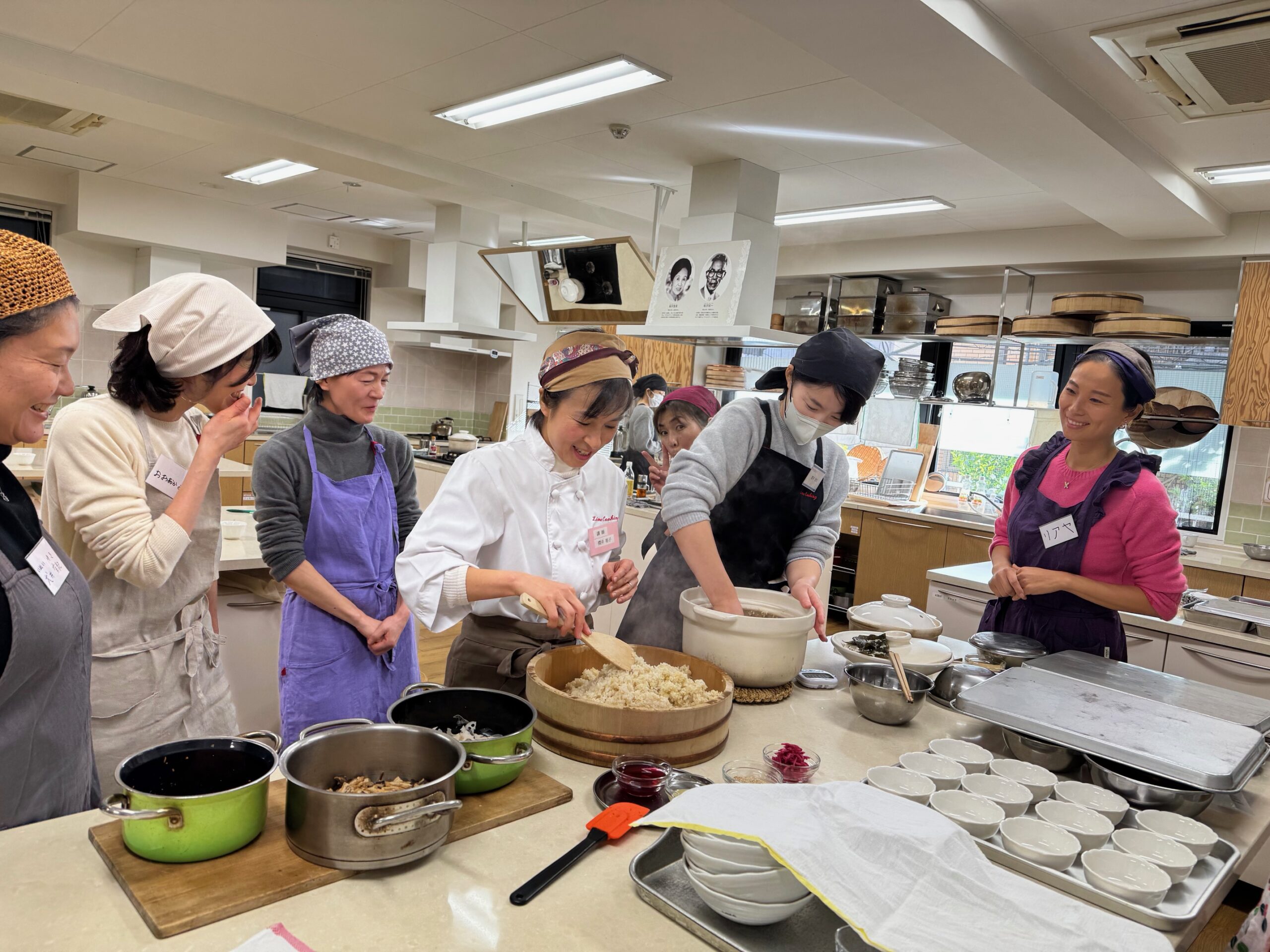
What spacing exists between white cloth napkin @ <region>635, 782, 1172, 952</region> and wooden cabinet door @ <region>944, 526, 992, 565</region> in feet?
14.6

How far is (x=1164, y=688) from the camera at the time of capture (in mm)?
1780

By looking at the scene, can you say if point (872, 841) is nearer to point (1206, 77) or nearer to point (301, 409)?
point (1206, 77)

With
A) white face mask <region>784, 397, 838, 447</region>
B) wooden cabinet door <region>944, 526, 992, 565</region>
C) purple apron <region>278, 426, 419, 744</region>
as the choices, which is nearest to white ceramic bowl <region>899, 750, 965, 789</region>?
white face mask <region>784, 397, 838, 447</region>

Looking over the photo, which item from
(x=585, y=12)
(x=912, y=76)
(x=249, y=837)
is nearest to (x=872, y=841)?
(x=249, y=837)

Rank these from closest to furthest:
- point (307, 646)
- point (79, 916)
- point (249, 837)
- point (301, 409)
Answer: point (79, 916)
point (249, 837)
point (307, 646)
point (301, 409)

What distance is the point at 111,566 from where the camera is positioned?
61.3 inches

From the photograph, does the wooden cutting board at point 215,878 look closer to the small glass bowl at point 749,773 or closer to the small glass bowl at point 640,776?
the small glass bowl at point 640,776

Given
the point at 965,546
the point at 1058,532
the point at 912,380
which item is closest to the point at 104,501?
the point at 1058,532

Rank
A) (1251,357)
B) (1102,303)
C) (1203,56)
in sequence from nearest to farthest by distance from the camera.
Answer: (1203,56), (1251,357), (1102,303)

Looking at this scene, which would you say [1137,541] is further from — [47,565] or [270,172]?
[270,172]

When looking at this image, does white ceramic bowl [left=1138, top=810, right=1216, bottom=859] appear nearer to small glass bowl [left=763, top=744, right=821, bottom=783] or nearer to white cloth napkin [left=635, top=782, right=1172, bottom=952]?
white cloth napkin [left=635, top=782, right=1172, bottom=952]

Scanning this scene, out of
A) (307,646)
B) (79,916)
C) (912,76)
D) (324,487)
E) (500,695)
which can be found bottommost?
(307,646)

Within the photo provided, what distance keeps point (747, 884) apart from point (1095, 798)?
2.31ft

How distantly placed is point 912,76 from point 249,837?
290 cm
